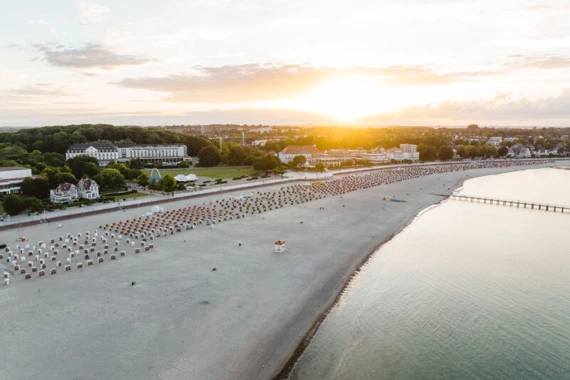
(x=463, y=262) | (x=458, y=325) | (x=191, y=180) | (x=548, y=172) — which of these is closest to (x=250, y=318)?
(x=458, y=325)

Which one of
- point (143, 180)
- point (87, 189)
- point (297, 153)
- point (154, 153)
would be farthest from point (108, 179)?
point (297, 153)

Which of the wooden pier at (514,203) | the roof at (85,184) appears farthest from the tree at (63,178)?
the wooden pier at (514,203)

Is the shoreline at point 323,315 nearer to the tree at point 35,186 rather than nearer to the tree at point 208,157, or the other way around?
the tree at point 35,186

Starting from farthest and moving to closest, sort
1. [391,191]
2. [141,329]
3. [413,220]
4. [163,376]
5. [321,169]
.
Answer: [321,169], [391,191], [413,220], [141,329], [163,376]

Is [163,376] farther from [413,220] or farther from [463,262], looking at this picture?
[413,220]

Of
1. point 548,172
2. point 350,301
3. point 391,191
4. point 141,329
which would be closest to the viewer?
point 141,329

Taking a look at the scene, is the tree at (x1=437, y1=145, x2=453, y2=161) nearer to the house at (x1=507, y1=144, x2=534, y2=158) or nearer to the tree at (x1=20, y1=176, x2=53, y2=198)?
the house at (x1=507, y1=144, x2=534, y2=158)

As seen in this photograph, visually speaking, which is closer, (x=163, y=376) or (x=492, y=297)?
(x=163, y=376)

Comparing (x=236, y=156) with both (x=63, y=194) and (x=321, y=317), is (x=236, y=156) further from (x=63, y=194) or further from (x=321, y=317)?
(x=321, y=317)
